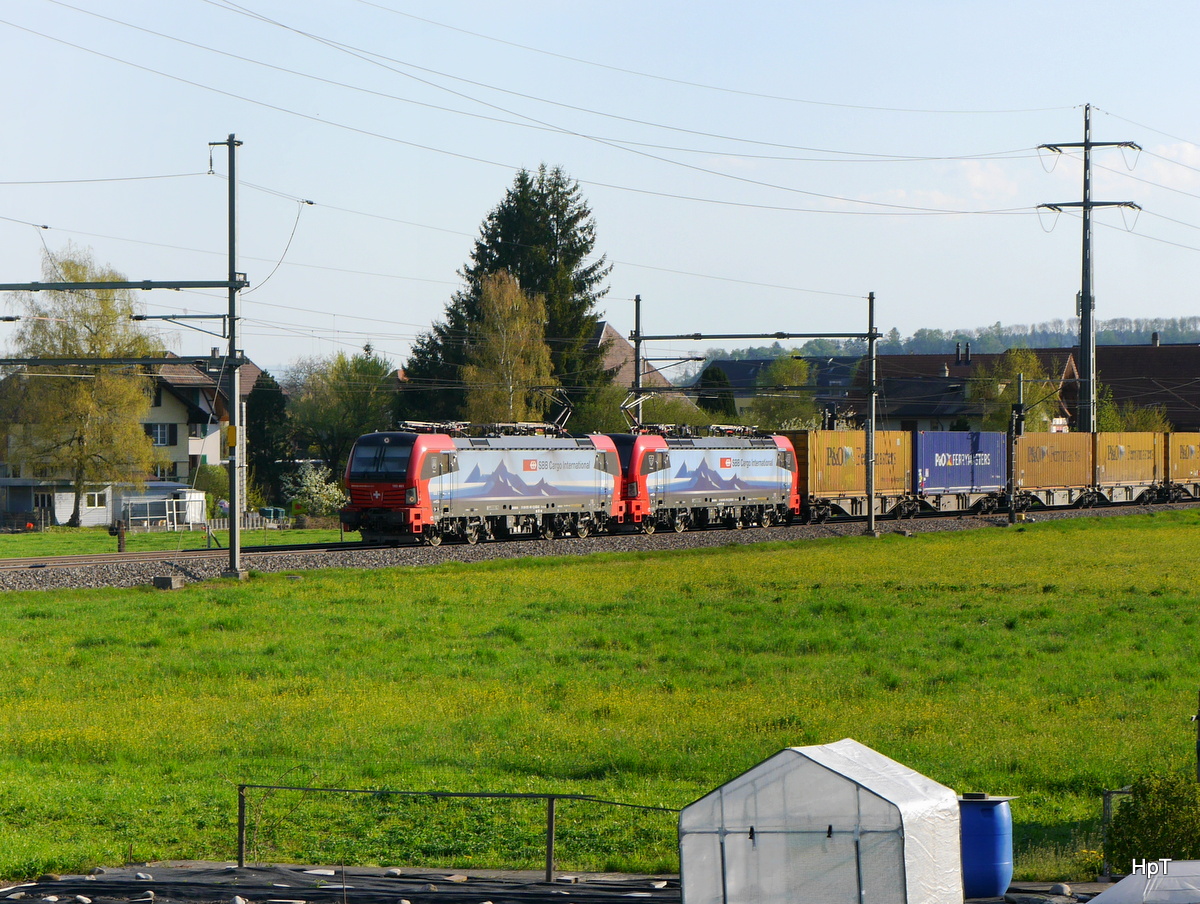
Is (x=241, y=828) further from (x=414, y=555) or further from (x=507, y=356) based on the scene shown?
(x=507, y=356)

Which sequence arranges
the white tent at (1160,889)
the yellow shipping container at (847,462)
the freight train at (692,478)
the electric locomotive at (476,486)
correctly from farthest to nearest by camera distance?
the yellow shipping container at (847,462), the freight train at (692,478), the electric locomotive at (476,486), the white tent at (1160,889)

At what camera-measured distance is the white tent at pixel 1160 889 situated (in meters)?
5.44

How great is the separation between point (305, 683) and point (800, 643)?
318 inches

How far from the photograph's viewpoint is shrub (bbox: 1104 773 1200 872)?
26.1 feet

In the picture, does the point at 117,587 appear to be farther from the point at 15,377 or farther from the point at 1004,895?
the point at 15,377

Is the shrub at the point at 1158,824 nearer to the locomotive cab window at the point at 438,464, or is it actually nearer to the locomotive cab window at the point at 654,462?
the locomotive cab window at the point at 438,464

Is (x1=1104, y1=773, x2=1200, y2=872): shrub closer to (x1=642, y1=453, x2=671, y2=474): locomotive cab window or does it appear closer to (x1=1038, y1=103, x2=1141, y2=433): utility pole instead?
(x1=642, y1=453, x2=671, y2=474): locomotive cab window

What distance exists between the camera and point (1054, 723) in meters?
15.0

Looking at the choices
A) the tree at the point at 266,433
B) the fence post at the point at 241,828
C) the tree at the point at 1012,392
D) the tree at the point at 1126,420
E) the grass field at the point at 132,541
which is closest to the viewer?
the fence post at the point at 241,828

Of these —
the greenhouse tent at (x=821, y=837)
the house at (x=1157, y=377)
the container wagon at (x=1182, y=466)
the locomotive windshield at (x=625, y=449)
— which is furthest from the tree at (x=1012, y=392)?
Answer: the greenhouse tent at (x=821, y=837)

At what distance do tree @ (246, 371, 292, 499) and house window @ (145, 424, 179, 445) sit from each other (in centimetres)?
446

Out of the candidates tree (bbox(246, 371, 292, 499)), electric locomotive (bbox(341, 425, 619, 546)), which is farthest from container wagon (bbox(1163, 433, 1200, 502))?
tree (bbox(246, 371, 292, 499))

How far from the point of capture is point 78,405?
63188 millimetres

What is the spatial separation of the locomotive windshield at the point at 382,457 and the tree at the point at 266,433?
4345 centimetres
